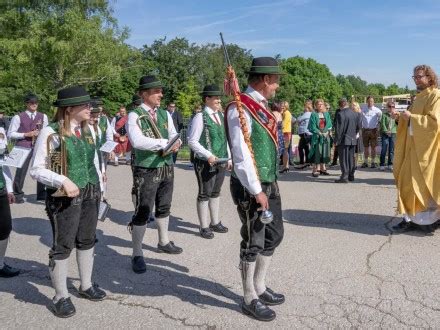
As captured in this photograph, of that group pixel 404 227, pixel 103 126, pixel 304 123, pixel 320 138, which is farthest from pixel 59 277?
pixel 304 123

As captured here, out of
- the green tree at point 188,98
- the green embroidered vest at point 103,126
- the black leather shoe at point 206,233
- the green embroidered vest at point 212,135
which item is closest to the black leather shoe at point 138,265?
the black leather shoe at point 206,233

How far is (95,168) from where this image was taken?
13.5 ft

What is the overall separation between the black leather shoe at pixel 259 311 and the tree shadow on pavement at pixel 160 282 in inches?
7.9

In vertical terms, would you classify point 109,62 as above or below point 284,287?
above

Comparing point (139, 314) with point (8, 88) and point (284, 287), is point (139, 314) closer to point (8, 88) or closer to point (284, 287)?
point (284, 287)

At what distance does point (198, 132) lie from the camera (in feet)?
19.8

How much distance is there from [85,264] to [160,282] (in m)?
0.81

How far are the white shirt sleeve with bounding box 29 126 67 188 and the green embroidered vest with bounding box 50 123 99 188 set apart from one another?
0.39 feet

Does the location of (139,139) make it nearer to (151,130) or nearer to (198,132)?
(151,130)

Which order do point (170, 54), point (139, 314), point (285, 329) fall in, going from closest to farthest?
1. point (285, 329)
2. point (139, 314)
3. point (170, 54)

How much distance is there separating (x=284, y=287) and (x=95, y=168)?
211cm

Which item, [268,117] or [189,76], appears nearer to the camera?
[268,117]

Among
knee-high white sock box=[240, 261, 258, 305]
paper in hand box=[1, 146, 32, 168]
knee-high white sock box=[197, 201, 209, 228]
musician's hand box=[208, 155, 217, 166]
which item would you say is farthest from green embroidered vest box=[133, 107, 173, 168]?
knee-high white sock box=[240, 261, 258, 305]

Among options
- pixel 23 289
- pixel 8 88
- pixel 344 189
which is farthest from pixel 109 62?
pixel 23 289
